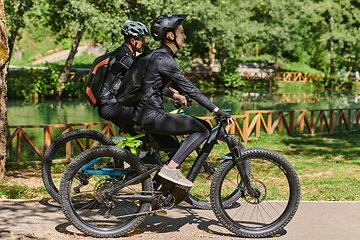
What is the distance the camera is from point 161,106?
4.16 meters

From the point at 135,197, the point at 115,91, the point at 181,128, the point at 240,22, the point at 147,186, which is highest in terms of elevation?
the point at 240,22

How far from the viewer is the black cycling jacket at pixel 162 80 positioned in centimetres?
395

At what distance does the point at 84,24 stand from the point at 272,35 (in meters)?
23.1

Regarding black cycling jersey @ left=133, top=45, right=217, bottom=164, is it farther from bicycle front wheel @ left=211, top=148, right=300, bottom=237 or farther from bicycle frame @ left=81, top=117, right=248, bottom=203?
bicycle front wheel @ left=211, top=148, right=300, bottom=237

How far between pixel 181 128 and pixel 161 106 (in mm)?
303

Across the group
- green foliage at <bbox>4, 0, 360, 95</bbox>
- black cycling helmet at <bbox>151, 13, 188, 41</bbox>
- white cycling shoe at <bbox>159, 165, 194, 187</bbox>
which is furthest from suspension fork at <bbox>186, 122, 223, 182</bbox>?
green foliage at <bbox>4, 0, 360, 95</bbox>

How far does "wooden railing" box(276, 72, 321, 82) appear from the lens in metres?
46.6

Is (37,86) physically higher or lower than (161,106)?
lower

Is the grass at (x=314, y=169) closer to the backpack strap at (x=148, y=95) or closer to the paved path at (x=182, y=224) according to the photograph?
the paved path at (x=182, y=224)

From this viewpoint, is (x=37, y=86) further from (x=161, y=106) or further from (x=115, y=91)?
(x=161, y=106)

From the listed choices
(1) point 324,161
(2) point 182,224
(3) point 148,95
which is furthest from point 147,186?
(1) point 324,161

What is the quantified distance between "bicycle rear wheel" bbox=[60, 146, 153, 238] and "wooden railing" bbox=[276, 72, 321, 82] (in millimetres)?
43534

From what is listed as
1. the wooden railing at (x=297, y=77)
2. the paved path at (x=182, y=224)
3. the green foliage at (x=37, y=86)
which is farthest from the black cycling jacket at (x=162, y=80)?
the wooden railing at (x=297, y=77)

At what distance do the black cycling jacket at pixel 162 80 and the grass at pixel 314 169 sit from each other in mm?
1758
